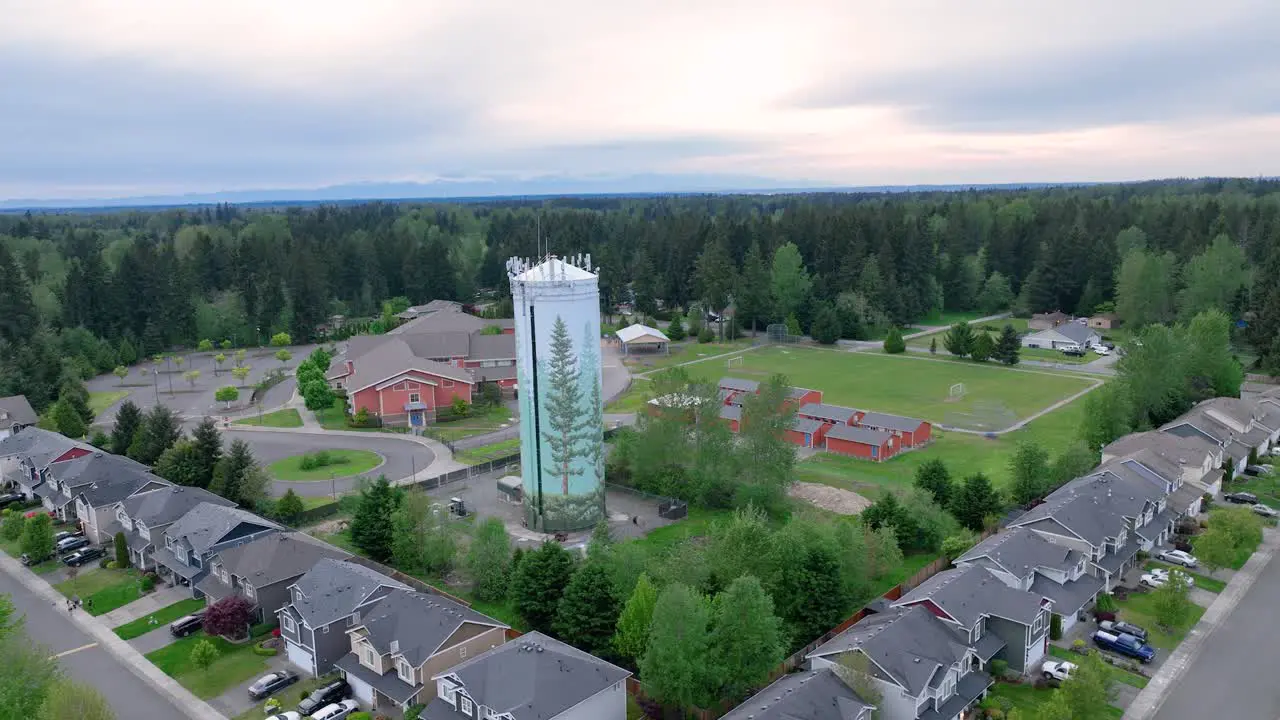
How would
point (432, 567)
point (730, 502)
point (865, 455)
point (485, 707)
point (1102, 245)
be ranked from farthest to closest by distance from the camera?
1. point (1102, 245)
2. point (865, 455)
3. point (730, 502)
4. point (432, 567)
5. point (485, 707)

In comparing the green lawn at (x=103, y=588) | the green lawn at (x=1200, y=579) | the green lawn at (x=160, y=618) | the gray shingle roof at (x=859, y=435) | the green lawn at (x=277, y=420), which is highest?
the gray shingle roof at (x=859, y=435)

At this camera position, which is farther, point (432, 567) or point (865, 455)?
point (865, 455)

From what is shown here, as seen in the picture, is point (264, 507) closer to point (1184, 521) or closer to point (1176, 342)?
point (1184, 521)

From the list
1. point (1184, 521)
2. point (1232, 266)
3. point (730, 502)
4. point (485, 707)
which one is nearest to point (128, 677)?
point (485, 707)

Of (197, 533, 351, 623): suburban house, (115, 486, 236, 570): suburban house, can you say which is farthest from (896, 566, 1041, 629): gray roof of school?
(115, 486, 236, 570): suburban house

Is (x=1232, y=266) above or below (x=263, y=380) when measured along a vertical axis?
above

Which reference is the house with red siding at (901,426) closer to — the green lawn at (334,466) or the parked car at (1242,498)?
the parked car at (1242,498)

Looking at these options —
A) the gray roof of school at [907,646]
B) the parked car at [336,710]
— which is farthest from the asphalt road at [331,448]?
the gray roof of school at [907,646]
